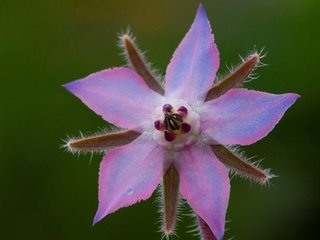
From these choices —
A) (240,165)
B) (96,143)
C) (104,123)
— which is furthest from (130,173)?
(104,123)

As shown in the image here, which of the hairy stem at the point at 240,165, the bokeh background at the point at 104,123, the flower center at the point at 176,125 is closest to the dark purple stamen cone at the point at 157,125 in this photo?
the flower center at the point at 176,125

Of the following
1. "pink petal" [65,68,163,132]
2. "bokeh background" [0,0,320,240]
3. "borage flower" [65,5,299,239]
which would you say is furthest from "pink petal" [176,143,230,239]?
"bokeh background" [0,0,320,240]

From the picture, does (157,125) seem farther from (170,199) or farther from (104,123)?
(104,123)

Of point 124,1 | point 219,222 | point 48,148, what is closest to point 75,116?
point 48,148

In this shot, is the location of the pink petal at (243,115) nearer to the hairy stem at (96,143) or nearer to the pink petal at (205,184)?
the pink petal at (205,184)

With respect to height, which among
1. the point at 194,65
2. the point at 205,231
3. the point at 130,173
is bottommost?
the point at 205,231
